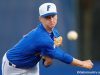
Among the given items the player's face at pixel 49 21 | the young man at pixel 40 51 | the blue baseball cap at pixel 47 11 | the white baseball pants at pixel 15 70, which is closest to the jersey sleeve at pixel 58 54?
the young man at pixel 40 51

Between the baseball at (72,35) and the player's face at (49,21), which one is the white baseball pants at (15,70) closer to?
the player's face at (49,21)

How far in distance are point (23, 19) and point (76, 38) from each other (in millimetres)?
847

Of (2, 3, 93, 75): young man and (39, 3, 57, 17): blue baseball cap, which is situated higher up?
(39, 3, 57, 17): blue baseball cap

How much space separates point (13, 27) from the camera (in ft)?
28.5

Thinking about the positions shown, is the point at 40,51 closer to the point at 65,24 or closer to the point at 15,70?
the point at 15,70

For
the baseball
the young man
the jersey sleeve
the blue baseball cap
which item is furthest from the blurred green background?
Result: the jersey sleeve

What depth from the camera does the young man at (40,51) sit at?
20.7 ft

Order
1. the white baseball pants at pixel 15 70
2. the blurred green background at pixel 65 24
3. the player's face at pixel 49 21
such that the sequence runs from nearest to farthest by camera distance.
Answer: the player's face at pixel 49 21
the white baseball pants at pixel 15 70
the blurred green background at pixel 65 24

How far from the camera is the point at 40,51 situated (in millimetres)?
6465

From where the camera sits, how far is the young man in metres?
6.32

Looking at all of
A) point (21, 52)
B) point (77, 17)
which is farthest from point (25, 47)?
point (77, 17)

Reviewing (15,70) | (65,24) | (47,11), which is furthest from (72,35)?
(47,11)

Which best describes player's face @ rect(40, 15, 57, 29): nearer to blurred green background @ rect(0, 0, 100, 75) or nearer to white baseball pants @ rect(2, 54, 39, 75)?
white baseball pants @ rect(2, 54, 39, 75)

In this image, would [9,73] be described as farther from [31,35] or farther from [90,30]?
[90,30]
